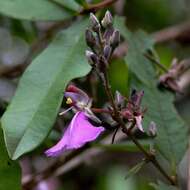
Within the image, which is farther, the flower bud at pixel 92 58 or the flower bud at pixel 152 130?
the flower bud at pixel 152 130

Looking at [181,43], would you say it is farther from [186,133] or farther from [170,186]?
[170,186]

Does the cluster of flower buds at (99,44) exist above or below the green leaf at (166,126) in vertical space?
above

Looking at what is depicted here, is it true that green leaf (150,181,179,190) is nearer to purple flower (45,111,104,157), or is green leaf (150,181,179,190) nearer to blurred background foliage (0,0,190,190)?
purple flower (45,111,104,157)

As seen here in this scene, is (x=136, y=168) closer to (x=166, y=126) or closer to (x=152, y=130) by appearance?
(x=152, y=130)

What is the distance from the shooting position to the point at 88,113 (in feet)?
→ 3.78

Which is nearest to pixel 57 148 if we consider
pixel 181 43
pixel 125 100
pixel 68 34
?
pixel 125 100

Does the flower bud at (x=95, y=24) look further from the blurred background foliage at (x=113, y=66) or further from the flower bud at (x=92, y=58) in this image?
the blurred background foliage at (x=113, y=66)

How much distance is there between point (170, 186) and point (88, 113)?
227mm

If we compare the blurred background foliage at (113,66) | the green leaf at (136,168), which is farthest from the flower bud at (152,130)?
the blurred background foliage at (113,66)

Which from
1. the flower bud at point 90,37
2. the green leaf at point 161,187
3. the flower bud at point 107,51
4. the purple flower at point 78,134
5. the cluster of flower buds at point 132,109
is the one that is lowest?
the green leaf at point 161,187

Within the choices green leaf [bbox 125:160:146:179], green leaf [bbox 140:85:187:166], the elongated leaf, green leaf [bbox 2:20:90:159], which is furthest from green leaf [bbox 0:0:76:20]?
green leaf [bbox 125:160:146:179]

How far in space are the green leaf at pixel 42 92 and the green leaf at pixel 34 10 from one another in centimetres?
5

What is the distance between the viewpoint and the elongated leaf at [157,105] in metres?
1.35

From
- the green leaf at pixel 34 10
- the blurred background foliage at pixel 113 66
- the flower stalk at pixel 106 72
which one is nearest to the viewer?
the flower stalk at pixel 106 72
